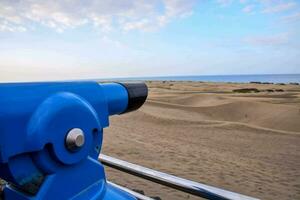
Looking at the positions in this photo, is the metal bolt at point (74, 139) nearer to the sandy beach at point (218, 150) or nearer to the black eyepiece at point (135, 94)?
the black eyepiece at point (135, 94)

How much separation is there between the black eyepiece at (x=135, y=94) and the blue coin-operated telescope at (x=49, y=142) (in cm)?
25

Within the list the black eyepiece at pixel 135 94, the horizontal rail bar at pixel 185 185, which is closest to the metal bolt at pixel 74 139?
the black eyepiece at pixel 135 94

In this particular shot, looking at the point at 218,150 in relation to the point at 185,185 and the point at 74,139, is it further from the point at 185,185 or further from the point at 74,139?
the point at 74,139

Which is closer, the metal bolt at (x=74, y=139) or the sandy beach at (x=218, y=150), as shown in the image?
the metal bolt at (x=74, y=139)

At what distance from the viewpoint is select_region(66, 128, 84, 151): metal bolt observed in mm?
898

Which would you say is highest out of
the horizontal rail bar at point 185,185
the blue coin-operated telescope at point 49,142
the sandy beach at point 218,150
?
the blue coin-operated telescope at point 49,142

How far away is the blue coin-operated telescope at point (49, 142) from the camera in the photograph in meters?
0.83

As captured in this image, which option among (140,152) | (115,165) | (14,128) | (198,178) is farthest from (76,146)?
(140,152)

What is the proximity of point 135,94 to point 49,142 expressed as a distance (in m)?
0.52

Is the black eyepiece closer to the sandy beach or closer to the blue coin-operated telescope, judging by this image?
the blue coin-operated telescope

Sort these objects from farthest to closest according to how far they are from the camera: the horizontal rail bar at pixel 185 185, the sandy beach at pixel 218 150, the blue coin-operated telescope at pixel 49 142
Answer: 1. the sandy beach at pixel 218 150
2. the horizontal rail bar at pixel 185 185
3. the blue coin-operated telescope at pixel 49 142

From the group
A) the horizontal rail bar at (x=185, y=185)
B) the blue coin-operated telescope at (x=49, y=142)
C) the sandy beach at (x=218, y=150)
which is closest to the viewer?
the blue coin-operated telescope at (x=49, y=142)

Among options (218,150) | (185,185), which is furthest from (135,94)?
(218,150)

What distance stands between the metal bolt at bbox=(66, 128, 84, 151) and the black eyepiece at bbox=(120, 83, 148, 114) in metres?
0.39
